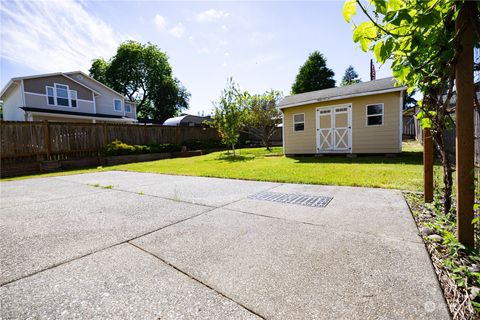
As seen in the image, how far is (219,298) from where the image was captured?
1.33 m

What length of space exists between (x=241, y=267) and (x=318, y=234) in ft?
3.13

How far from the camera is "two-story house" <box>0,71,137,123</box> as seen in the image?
53.6 ft

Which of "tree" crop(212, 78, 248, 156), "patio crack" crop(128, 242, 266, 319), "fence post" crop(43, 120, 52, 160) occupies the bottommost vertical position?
"patio crack" crop(128, 242, 266, 319)

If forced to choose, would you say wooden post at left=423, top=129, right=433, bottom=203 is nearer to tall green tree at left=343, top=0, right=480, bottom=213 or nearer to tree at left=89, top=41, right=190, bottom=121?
tall green tree at left=343, top=0, right=480, bottom=213

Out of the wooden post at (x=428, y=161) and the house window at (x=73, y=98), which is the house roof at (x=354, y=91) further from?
the house window at (x=73, y=98)

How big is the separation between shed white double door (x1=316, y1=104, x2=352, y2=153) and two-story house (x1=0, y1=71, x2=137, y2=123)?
1867 cm

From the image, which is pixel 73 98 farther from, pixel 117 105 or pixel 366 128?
pixel 366 128

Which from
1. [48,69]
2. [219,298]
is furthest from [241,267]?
[48,69]

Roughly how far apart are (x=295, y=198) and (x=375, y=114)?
27.3ft

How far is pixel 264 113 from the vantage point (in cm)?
1808

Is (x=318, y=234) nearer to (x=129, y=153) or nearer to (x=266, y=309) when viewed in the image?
(x=266, y=309)

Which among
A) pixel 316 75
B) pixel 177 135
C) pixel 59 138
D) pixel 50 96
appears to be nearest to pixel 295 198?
pixel 59 138

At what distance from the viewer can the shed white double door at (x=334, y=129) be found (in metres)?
10.3

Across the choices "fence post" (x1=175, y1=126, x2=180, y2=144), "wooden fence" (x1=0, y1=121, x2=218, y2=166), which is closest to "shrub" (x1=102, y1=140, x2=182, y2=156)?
"wooden fence" (x1=0, y1=121, x2=218, y2=166)
